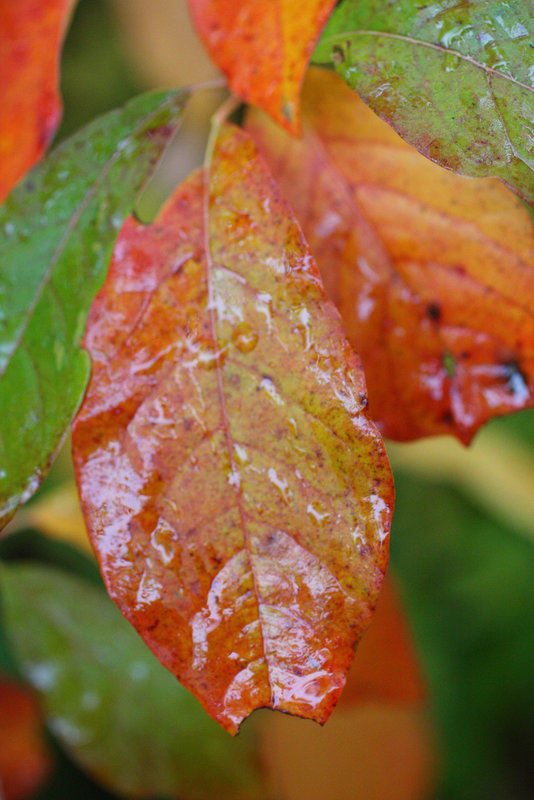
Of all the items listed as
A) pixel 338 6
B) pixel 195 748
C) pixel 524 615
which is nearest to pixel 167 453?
pixel 338 6

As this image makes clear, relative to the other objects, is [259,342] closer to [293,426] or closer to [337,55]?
[293,426]

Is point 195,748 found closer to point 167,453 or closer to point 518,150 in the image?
point 167,453

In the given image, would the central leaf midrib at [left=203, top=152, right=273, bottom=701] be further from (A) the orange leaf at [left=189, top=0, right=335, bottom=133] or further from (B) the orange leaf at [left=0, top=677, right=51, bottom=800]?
(B) the orange leaf at [left=0, top=677, right=51, bottom=800]

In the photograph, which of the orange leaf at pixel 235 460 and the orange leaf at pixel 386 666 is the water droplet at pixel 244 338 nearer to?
the orange leaf at pixel 235 460

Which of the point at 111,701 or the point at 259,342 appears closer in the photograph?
the point at 259,342

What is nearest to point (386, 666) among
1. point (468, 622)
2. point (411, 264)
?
point (411, 264)
